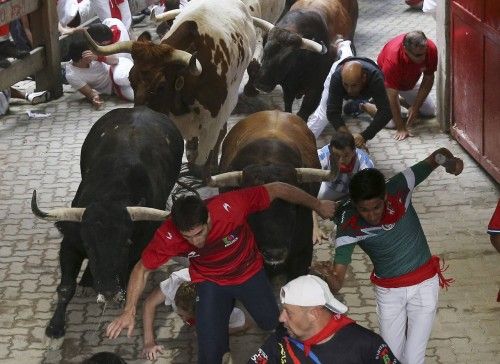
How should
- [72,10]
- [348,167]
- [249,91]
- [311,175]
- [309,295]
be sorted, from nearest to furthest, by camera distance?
[309,295], [311,175], [348,167], [249,91], [72,10]

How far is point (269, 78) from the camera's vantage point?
1153cm

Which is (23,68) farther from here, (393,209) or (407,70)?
(393,209)

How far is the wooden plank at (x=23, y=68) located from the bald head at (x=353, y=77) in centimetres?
464

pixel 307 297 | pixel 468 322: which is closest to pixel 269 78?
pixel 468 322

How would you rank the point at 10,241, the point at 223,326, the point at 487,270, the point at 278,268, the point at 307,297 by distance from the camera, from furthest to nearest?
the point at 10,241
the point at 487,270
the point at 278,268
the point at 223,326
the point at 307,297

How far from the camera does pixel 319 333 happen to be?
4.93 metres

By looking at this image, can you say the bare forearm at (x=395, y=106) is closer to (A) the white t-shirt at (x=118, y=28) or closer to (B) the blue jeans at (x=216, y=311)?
(A) the white t-shirt at (x=118, y=28)

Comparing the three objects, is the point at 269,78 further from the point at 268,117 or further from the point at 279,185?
the point at 279,185

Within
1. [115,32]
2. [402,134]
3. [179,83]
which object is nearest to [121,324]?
[179,83]

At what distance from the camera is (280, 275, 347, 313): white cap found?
4.84 metres

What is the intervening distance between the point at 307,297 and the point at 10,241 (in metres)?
5.54

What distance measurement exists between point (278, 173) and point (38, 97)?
6988 millimetres

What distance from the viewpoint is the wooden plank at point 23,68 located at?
42.9 feet

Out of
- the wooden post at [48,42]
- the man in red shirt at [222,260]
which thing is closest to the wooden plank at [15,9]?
the wooden post at [48,42]
